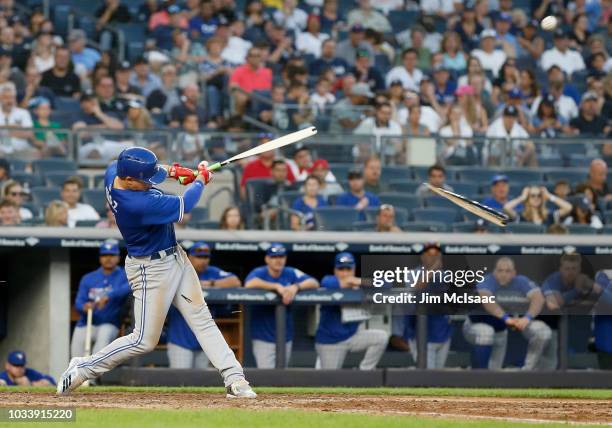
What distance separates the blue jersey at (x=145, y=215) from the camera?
9203 mm

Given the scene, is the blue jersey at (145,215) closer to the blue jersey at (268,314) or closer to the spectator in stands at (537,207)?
the blue jersey at (268,314)

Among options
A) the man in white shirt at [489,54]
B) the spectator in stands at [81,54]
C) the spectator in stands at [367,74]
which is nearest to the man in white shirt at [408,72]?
the spectator in stands at [367,74]

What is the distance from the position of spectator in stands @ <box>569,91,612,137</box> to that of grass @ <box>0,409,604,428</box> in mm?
10509

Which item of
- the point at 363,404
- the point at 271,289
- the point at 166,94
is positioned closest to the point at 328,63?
the point at 166,94

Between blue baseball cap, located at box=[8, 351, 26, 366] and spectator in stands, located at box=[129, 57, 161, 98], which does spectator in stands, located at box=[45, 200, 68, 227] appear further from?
spectator in stands, located at box=[129, 57, 161, 98]

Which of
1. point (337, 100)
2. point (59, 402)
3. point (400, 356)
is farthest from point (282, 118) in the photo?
point (59, 402)

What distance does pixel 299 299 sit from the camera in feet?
43.8

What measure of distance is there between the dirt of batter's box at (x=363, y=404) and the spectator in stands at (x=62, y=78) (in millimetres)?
7168

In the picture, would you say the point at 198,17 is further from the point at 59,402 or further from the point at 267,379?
the point at 59,402

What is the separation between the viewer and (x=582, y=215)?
1575cm

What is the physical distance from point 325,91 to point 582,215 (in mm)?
3866

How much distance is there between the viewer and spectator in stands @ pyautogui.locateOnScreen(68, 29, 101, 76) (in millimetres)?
17750

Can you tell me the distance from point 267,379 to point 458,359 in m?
1.82

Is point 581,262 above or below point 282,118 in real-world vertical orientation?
below
